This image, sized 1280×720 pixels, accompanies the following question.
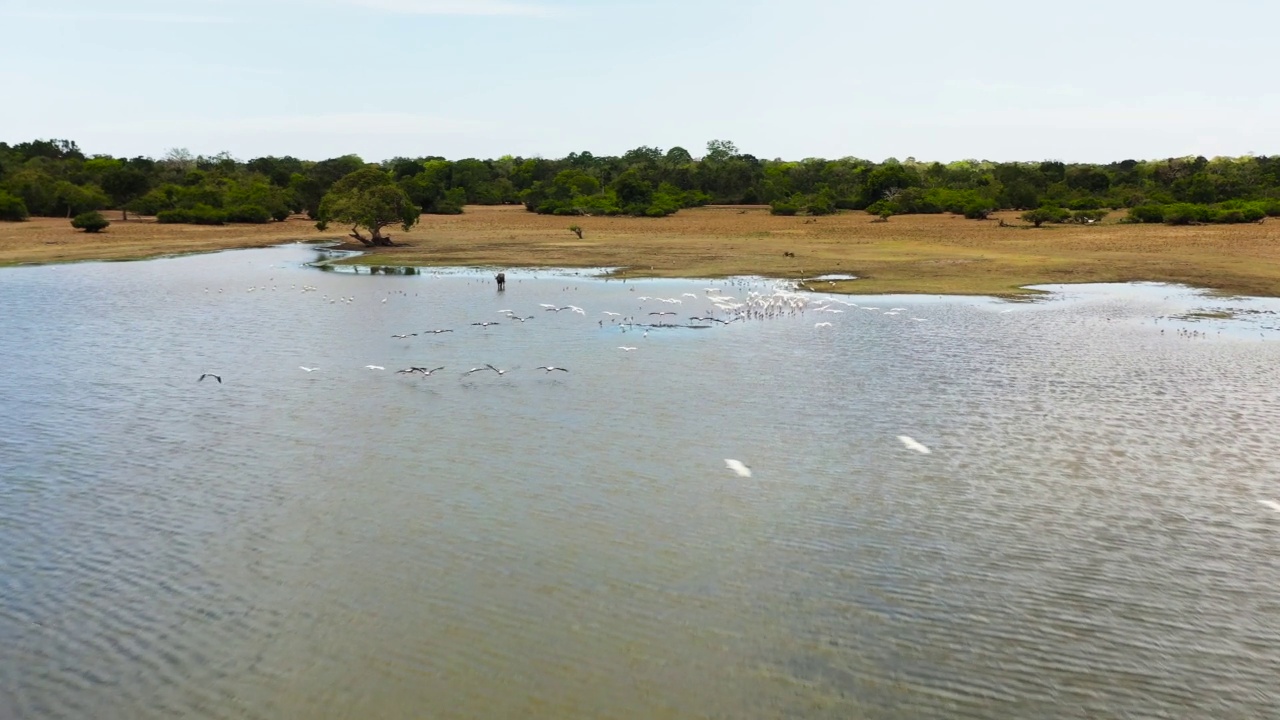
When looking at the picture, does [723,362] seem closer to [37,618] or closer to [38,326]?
[37,618]

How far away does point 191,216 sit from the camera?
Answer: 60656 millimetres

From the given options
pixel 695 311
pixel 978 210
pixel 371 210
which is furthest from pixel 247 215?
pixel 695 311

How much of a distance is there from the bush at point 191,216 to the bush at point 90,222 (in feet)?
22.4

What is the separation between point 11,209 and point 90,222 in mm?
7657

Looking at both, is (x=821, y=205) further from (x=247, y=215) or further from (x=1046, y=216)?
(x=247, y=215)

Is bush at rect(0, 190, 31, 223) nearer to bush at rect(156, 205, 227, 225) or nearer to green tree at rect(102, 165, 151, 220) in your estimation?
bush at rect(156, 205, 227, 225)

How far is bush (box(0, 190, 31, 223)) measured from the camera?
57062mm

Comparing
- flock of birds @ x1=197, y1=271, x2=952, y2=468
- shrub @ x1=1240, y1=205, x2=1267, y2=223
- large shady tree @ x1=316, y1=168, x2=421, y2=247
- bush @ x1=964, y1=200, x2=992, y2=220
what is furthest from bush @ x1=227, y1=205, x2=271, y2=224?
shrub @ x1=1240, y1=205, x2=1267, y2=223

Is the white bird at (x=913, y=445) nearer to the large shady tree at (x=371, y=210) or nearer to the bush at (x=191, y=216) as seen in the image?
the large shady tree at (x=371, y=210)

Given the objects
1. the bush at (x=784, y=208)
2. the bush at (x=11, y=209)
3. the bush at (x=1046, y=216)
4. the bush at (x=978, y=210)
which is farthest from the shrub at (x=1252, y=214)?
the bush at (x=11, y=209)

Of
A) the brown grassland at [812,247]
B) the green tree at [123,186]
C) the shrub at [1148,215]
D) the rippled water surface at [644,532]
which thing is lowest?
the rippled water surface at [644,532]

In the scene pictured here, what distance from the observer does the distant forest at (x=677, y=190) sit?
5994 centimetres

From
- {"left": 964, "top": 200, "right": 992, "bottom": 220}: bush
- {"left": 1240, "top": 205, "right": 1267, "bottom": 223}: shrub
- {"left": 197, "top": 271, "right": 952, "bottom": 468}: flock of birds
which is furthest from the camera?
{"left": 964, "top": 200, "right": 992, "bottom": 220}: bush

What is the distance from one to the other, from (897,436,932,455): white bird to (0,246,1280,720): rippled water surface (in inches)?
8.7
